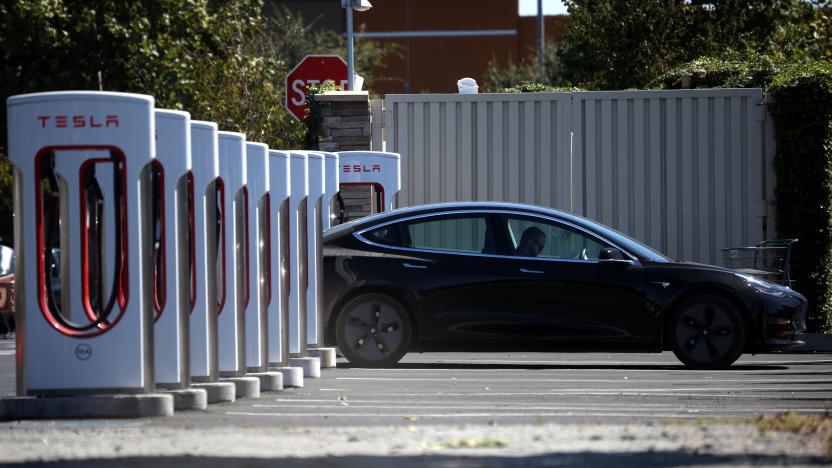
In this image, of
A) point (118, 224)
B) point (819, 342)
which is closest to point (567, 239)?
point (819, 342)

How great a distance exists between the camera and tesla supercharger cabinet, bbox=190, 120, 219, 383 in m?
10.9

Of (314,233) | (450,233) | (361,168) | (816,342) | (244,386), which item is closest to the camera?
(244,386)

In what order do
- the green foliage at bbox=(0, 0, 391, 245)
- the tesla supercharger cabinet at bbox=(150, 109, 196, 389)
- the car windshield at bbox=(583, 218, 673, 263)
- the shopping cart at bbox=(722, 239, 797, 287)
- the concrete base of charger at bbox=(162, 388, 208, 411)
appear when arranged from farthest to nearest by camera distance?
the green foliage at bbox=(0, 0, 391, 245) < the shopping cart at bbox=(722, 239, 797, 287) < the car windshield at bbox=(583, 218, 673, 263) < the tesla supercharger cabinet at bbox=(150, 109, 196, 389) < the concrete base of charger at bbox=(162, 388, 208, 411)

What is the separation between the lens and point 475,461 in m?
7.46

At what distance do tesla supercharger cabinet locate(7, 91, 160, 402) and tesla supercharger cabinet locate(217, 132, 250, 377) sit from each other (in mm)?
1477

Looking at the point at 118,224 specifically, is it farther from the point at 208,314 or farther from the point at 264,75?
the point at 264,75

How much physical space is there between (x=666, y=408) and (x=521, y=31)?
6906 cm

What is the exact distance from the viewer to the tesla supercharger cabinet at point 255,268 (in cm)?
1217

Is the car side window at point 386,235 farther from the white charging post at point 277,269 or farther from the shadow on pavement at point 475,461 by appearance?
the shadow on pavement at point 475,461

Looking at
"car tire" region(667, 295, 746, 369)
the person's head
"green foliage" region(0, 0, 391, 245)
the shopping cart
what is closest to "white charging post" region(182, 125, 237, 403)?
the person's head

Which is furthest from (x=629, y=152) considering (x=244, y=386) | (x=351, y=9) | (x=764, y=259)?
(x=244, y=386)

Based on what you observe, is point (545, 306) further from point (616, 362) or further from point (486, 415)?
point (486, 415)

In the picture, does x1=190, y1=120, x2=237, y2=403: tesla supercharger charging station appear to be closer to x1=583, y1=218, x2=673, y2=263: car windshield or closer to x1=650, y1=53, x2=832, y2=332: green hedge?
x1=583, y1=218, x2=673, y2=263: car windshield

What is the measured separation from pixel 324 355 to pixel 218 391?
404 centimetres
